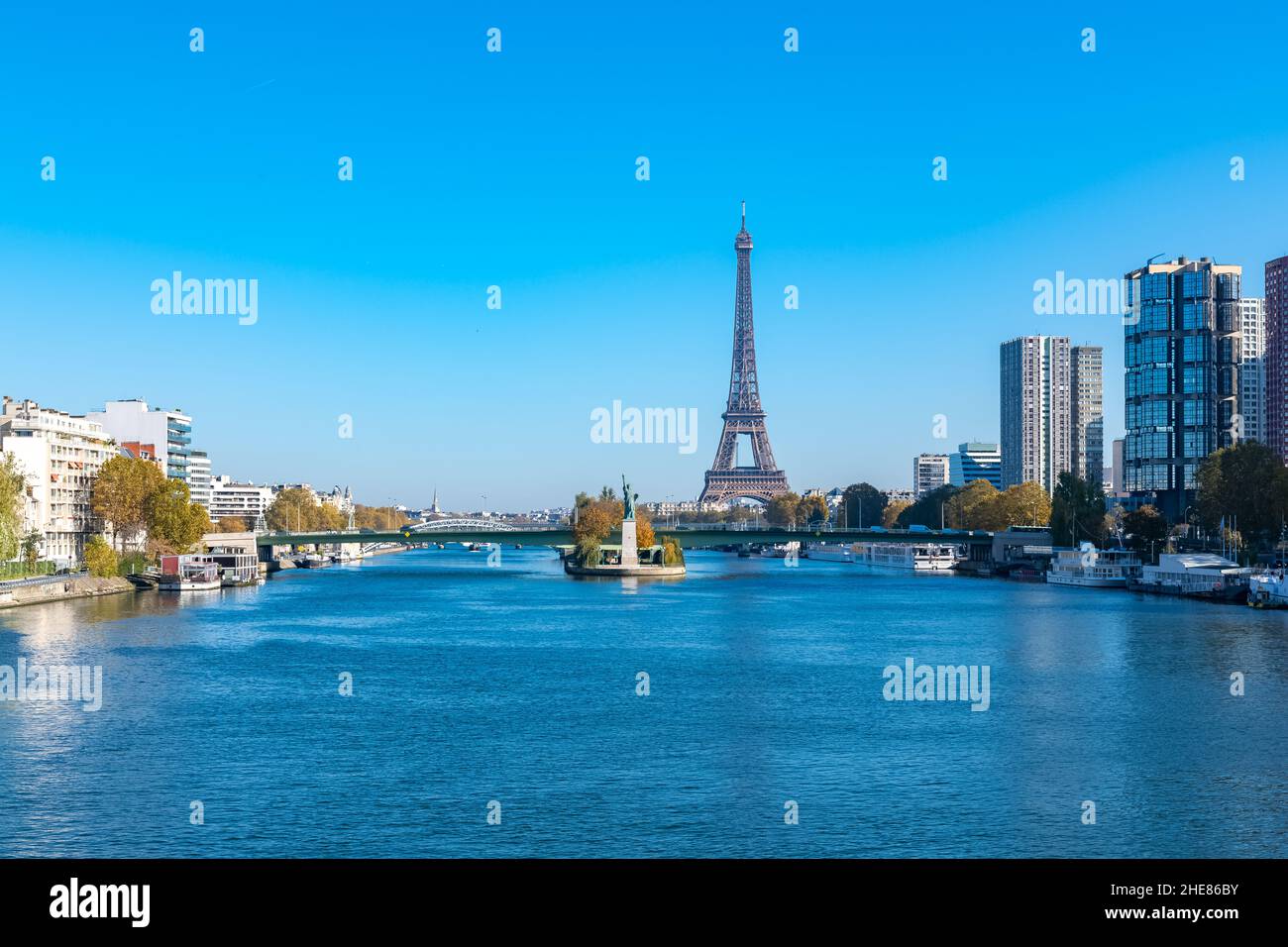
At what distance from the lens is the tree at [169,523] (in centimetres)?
6369

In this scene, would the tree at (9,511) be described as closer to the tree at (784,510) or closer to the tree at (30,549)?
the tree at (30,549)

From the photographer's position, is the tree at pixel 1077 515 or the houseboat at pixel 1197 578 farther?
A: the tree at pixel 1077 515

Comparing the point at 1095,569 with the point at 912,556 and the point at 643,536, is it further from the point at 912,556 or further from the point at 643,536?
the point at 912,556

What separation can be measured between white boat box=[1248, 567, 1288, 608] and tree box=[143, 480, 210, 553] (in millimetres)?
47920

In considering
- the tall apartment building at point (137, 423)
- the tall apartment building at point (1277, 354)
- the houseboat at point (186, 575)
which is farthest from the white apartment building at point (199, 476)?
the tall apartment building at point (1277, 354)

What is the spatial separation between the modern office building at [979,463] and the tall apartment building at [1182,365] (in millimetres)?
93173

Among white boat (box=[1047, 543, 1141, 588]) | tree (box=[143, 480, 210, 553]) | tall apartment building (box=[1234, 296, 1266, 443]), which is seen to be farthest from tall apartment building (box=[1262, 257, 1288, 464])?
tree (box=[143, 480, 210, 553])

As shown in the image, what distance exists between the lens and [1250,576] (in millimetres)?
51875

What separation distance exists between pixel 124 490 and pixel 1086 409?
461ft

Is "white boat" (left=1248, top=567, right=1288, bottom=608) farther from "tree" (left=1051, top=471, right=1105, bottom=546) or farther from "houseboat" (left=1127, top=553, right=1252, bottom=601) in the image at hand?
"tree" (left=1051, top=471, right=1105, bottom=546)

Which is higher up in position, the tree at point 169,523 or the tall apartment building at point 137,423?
the tall apartment building at point 137,423

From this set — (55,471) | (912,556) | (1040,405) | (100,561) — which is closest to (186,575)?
(100,561)

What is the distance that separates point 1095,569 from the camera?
65.8 meters

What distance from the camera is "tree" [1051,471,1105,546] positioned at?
256 ft
